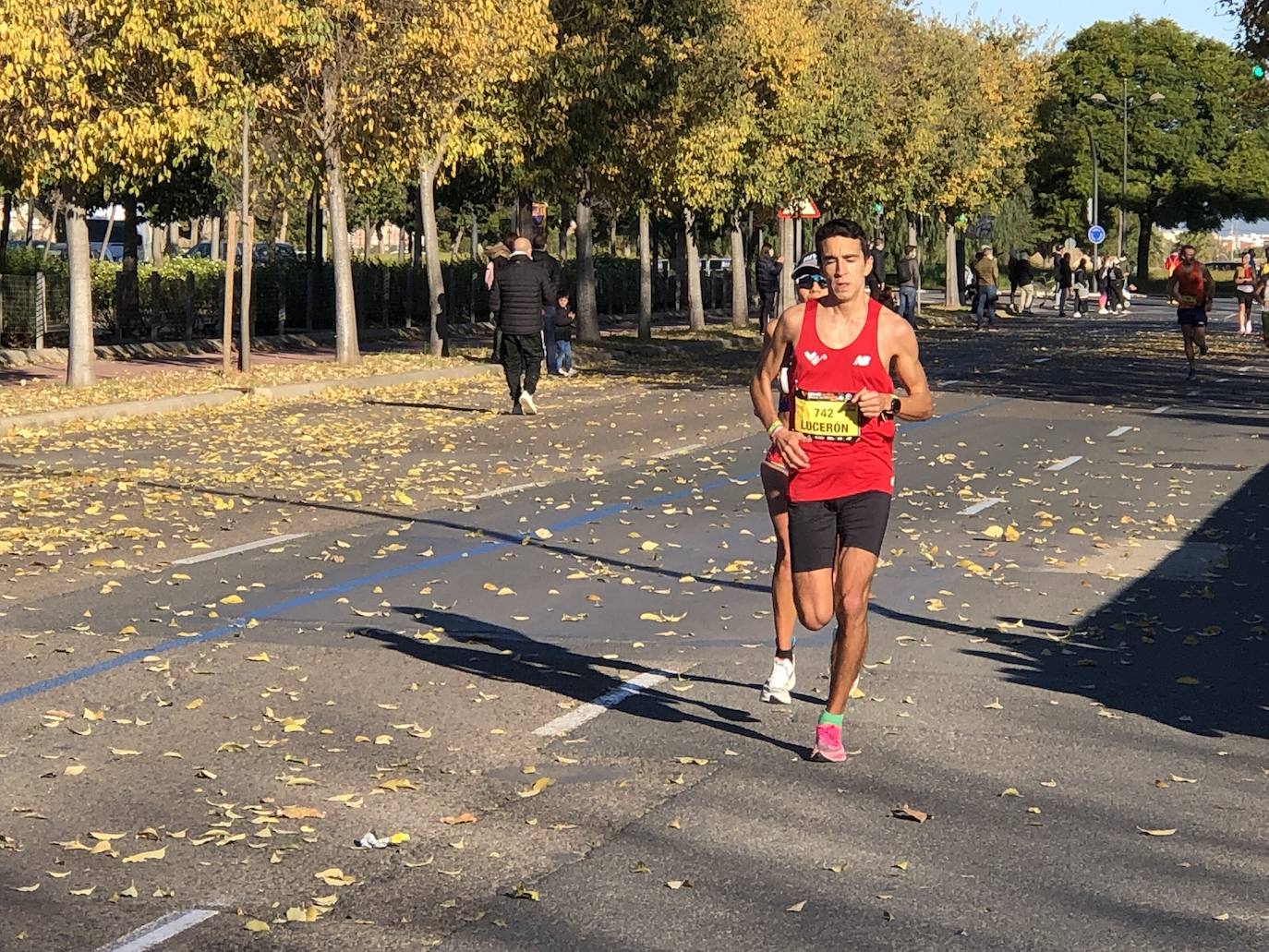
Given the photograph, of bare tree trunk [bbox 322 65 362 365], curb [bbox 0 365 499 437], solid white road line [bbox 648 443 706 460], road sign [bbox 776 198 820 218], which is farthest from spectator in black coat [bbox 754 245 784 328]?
solid white road line [bbox 648 443 706 460]

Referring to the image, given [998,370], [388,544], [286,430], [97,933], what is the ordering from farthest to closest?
[998,370] → [286,430] → [388,544] → [97,933]

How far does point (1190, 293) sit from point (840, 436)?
74.2 ft

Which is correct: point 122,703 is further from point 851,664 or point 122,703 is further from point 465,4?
point 465,4

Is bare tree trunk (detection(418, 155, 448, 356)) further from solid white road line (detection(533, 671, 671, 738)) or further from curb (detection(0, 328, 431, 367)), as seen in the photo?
solid white road line (detection(533, 671, 671, 738))

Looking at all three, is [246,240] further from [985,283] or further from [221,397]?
[985,283]

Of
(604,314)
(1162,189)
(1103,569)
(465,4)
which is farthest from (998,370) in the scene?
(1162,189)

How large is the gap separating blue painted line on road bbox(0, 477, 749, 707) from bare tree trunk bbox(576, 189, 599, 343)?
22525 millimetres

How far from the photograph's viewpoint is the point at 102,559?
11617 mm

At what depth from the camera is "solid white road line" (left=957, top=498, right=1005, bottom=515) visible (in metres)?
14.1

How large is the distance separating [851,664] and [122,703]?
9.24 ft

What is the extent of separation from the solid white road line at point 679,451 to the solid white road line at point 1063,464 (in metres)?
3.27

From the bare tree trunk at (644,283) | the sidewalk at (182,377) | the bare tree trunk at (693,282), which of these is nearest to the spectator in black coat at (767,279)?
the bare tree trunk at (693,282)

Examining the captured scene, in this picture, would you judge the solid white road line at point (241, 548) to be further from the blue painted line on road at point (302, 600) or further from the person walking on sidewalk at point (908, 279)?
the person walking on sidewalk at point (908, 279)

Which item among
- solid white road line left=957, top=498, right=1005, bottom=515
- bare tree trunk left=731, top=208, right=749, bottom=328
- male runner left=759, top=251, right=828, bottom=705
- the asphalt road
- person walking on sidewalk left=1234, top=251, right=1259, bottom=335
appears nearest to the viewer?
the asphalt road
